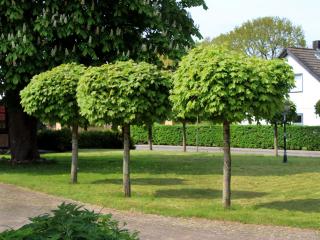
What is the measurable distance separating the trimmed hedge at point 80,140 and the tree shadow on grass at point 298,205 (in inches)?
985

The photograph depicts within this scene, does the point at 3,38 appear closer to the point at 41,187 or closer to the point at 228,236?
the point at 41,187

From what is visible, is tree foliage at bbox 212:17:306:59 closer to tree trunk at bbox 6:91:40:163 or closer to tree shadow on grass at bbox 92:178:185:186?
tree trunk at bbox 6:91:40:163

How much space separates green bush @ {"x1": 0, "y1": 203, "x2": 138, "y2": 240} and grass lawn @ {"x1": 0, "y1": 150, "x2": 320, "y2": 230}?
552 cm

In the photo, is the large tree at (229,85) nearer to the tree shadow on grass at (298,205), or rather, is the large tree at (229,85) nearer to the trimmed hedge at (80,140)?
the tree shadow on grass at (298,205)

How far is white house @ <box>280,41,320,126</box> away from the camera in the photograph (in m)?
41.2

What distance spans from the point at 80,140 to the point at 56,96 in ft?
82.2

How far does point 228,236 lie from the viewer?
7.79 metres

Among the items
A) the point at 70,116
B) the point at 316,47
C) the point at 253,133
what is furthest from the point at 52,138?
the point at 316,47

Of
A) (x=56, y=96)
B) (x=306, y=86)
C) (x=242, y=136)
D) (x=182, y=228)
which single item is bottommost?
(x=182, y=228)

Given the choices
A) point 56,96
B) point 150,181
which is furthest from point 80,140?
point 56,96

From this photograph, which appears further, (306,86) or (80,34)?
(306,86)

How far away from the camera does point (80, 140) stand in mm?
38188

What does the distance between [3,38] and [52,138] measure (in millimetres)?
19599

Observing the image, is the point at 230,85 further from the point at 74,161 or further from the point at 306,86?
the point at 306,86
